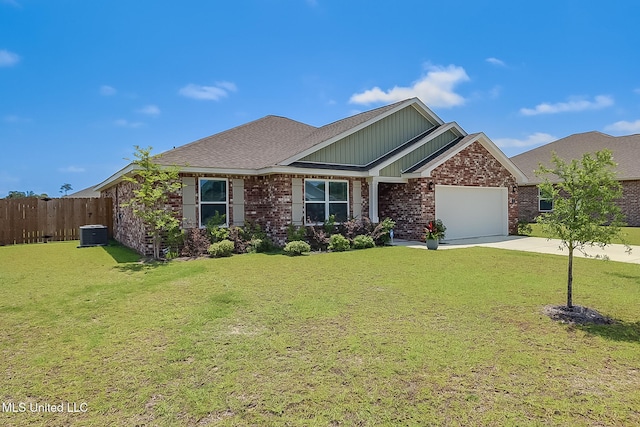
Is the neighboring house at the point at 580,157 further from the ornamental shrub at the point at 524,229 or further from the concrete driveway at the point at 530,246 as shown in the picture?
the concrete driveway at the point at 530,246

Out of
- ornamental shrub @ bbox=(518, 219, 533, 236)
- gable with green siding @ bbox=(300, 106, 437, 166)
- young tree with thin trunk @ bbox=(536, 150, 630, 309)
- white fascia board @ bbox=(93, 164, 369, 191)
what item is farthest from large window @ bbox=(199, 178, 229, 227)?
ornamental shrub @ bbox=(518, 219, 533, 236)

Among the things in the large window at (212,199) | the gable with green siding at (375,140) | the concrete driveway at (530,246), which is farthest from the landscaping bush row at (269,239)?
the gable with green siding at (375,140)

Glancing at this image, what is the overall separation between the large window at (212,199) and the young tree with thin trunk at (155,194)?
105 cm

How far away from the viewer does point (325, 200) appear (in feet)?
47.1

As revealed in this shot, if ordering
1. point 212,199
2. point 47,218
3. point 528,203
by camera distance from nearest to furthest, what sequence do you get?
point 212,199, point 47,218, point 528,203

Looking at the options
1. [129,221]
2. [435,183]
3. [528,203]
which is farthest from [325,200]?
[528,203]

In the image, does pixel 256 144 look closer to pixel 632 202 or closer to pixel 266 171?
pixel 266 171

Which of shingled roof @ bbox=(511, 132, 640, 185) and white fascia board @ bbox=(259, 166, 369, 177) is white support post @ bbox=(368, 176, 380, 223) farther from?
shingled roof @ bbox=(511, 132, 640, 185)

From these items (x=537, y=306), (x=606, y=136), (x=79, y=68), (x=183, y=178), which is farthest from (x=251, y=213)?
(x=606, y=136)

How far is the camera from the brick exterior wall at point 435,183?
1517cm

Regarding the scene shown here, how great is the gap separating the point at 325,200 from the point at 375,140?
3.81m

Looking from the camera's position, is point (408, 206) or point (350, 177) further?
point (408, 206)

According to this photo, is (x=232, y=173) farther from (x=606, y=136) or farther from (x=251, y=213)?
(x=606, y=136)

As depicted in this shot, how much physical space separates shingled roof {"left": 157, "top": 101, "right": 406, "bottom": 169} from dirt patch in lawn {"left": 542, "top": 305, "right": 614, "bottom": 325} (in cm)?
943
